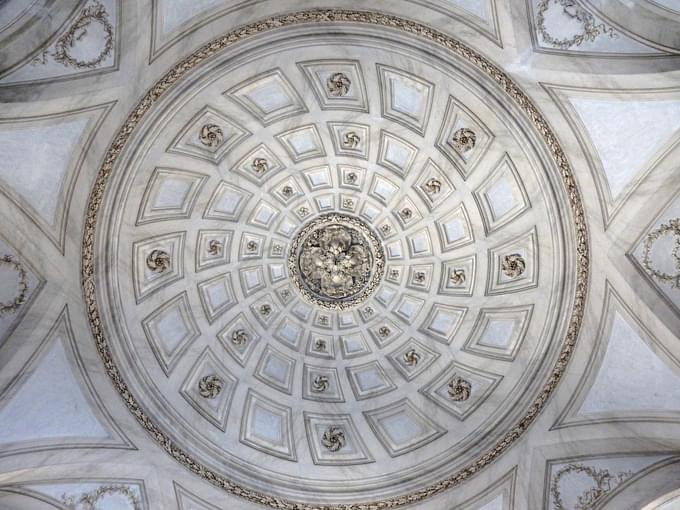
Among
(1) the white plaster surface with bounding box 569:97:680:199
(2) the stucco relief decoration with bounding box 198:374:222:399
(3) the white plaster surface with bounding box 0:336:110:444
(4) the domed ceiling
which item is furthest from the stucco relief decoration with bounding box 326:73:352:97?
(3) the white plaster surface with bounding box 0:336:110:444

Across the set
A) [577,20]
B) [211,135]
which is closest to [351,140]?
[211,135]

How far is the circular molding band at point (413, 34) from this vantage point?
1377 centimetres

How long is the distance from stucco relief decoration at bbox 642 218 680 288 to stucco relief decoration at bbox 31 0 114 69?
11.4 m

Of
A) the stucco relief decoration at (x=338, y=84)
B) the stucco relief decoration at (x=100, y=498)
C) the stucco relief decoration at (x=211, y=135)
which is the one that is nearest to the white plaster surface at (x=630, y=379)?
the stucco relief decoration at (x=338, y=84)

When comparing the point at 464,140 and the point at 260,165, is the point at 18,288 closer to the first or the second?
the point at 260,165

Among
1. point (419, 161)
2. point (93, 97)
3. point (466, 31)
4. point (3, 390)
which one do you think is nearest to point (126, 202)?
point (93, 97)

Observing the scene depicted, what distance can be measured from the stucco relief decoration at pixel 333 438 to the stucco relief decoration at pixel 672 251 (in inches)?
350

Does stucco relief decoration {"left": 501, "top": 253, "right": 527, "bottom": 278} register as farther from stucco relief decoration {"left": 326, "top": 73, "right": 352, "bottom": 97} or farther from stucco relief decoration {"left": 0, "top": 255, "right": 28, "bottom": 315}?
stucco relief decoration {"left": 0, "top": 255, "right": 28, "bottom": 315}

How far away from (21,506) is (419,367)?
10084 mm

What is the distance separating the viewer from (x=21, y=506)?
14.5m

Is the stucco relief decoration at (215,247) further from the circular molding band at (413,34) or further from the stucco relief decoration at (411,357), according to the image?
the stucco relief decoration at (411,357)

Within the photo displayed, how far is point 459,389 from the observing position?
1714 cm

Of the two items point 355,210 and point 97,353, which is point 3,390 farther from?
point 355,210

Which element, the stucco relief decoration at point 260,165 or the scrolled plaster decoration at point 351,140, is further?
the stucco relief decoration at point 260,165
